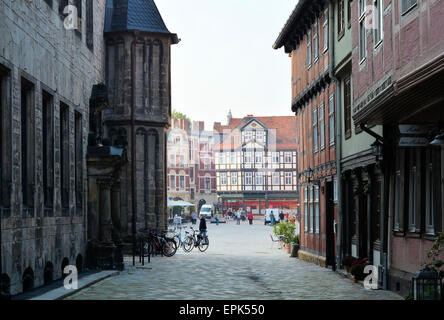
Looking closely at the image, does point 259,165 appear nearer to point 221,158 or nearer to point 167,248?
point 221,158

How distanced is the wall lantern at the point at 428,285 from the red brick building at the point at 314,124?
44.1 ft

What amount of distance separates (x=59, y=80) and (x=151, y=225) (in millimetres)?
14014

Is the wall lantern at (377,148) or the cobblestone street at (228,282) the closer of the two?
the cobblestone street at (228,282)

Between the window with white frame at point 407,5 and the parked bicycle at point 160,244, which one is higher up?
the window with white frame at point 407,5

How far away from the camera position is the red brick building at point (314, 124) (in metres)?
26.1

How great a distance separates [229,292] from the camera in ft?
56.1

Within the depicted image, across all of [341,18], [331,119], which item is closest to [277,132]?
[331,119]

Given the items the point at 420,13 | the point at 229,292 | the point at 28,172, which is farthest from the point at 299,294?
the point at 420,13

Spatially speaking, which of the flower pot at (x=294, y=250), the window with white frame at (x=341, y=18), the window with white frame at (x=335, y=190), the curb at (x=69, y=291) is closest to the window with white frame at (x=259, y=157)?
the flower pot at (x=294, y=250)

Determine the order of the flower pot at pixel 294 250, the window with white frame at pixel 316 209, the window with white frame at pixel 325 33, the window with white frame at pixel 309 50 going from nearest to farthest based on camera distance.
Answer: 1. the window with white frame at pixel 325 33
2. the window with white frame at pixel 316 209
3. the window with white frame at pixel 309 50
4. the flower pot at pixel 294 250

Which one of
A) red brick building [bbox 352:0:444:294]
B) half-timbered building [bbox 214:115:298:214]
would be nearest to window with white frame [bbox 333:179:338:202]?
red brick building [bbox 352:0:444:294]

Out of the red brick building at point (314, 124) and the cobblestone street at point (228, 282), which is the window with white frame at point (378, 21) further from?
the red brick building at point (314, 124)

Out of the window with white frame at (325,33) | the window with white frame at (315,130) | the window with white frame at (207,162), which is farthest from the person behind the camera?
the window with white frame at (207,162)
